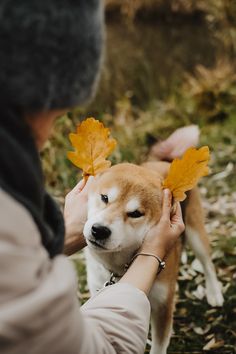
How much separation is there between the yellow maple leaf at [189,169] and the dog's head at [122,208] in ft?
0.70

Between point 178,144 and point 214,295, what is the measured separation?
2.85 ft

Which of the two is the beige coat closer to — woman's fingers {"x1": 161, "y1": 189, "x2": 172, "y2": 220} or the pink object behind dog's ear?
woman's fingers {"x1": 161, "y1": 189, "x2": 172, "y2": 220}

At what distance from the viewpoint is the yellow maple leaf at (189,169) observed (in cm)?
167

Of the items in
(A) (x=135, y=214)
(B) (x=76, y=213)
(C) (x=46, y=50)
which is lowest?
(A) (x=135, y=214)

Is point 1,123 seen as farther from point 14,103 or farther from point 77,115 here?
point 77,115

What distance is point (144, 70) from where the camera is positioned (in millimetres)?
7098

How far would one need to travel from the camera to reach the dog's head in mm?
1906

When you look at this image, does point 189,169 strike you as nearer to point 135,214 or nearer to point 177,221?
point 177,221

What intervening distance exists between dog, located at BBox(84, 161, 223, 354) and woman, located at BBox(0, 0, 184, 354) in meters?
0.83

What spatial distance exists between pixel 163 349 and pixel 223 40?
542cm

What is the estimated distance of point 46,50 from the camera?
92 centimetres

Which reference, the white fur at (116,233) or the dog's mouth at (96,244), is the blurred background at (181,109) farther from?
the dog's mouth at (96,244)

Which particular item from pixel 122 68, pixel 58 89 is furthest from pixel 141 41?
pixel 58 89

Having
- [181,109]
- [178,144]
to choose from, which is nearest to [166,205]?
[178,144]
